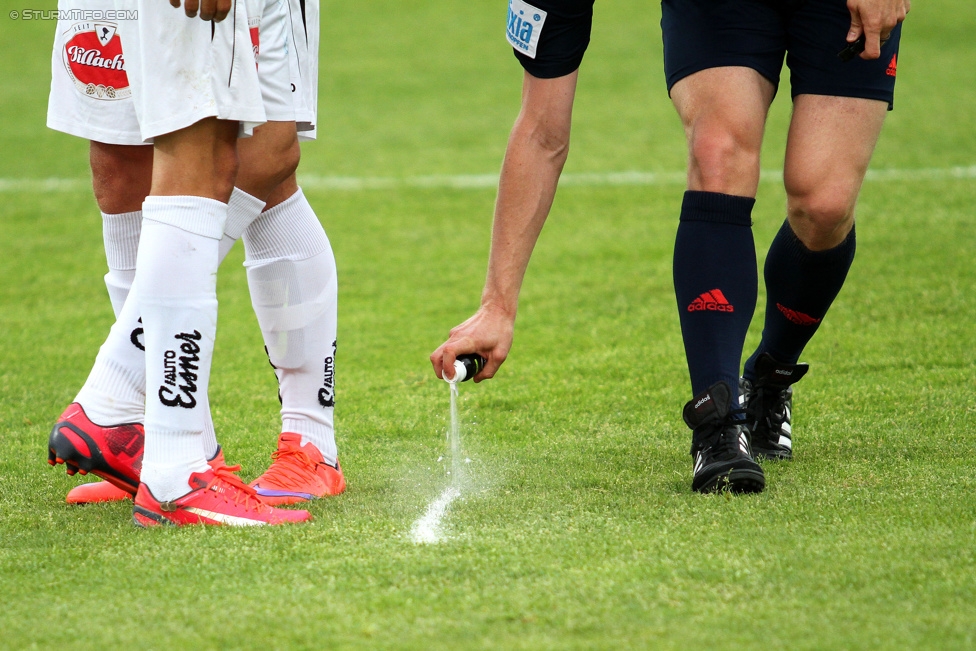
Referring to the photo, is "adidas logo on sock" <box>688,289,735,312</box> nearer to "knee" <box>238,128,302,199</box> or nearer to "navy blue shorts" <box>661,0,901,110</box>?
"navy blue shorts" <box>661,0,901,110</box>

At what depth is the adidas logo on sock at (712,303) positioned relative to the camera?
8.38 ft

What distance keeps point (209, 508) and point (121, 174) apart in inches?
33.1

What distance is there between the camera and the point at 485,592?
1.87 meters

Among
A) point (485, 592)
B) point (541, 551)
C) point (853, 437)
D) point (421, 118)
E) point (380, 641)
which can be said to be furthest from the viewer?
point (421, 118)

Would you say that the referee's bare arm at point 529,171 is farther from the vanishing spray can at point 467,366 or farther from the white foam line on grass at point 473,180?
the white foam line on grass at point 473,180

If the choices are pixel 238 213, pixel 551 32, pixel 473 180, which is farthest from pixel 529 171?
pixel 473 180

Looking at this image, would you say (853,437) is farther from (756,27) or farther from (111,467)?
(111,467)

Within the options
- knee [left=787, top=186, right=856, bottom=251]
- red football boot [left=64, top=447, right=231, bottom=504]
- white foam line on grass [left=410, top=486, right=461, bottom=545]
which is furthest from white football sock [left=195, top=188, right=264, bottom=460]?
knee [left=787, top=186, right=856, bottom=251]


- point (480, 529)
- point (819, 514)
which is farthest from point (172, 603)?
point (819, 514)

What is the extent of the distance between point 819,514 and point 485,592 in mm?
725

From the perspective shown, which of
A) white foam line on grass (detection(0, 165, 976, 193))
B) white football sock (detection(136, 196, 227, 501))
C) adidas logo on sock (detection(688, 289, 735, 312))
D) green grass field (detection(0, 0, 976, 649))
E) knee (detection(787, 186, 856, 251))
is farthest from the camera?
white foam line on grass (detection(0, 165, 976, 193))

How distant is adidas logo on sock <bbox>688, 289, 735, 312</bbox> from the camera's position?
8.38 feet

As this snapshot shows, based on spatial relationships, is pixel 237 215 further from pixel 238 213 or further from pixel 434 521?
pixel 434 521

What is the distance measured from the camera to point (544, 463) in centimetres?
276
